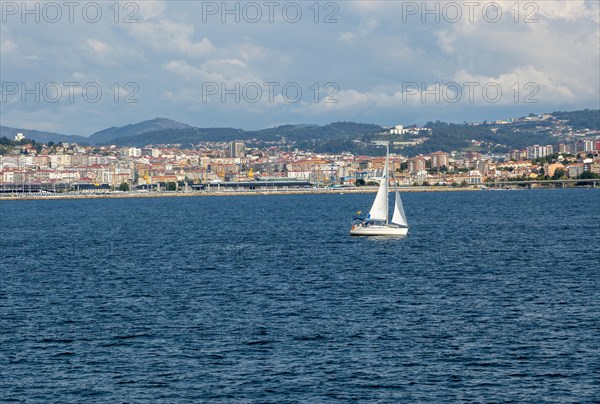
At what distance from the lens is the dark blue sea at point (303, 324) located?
19.4m

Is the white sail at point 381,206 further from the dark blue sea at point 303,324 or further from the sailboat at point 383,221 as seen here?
the dark blue sea at point 303,324

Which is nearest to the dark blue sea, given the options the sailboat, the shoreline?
the sailboat

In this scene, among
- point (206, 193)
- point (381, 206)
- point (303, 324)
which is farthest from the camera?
point (206, 193)

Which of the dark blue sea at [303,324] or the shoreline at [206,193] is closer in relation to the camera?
the dark blue sea at [303,324]

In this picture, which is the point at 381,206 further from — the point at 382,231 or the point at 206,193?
the point at 206,193

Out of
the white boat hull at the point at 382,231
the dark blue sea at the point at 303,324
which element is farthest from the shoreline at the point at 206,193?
the dark blue sea at the point at 303,324

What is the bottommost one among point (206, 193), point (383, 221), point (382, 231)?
point (206, 193)

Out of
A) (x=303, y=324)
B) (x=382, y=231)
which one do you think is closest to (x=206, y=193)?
(x=382, y=231)

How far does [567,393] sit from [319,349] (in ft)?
18.4

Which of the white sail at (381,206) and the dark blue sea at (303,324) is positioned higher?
the white sail at (381,206)

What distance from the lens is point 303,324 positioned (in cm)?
2505

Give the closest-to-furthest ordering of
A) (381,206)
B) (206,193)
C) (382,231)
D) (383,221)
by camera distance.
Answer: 1. (382,231)
2. (383,221)
3. (381,206)
4. (206,193)

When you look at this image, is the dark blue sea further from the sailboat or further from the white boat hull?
the sailboat

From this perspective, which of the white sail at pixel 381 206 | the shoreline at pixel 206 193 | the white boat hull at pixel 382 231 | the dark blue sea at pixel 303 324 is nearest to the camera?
the dark blue sea at pixel 303 324
